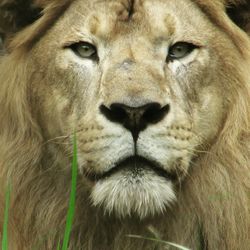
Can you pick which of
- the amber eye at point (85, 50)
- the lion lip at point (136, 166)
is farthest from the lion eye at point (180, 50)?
the lion lip at point (136, 166)

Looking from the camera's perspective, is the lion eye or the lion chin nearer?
the lion chin

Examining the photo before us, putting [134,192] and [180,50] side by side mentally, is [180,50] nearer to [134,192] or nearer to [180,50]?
[180,50]

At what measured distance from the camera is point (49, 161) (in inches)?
177

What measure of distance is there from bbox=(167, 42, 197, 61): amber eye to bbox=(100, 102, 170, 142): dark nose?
0.47m

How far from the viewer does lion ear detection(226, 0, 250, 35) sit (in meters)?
4.56

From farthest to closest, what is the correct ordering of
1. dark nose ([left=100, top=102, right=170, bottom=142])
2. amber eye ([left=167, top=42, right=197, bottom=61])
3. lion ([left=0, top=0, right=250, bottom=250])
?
amber eye ([left=167, top=42, right=197, bottom=61]), lion ([left=0, top=0, right=250, bottom=250]), dark nose ([left=100, top=102, right=170, bottom=142])

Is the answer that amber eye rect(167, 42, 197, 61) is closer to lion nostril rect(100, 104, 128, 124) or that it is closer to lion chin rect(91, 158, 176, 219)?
lion nostril rect(100, 104, 128, 124)

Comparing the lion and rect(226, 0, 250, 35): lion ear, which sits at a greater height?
rect(226, 0, 250, 35): lion ear

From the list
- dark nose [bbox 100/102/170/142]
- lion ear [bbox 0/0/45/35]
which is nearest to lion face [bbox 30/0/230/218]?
dark nose [bbox 100/102/170/142]

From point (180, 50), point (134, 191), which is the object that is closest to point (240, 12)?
point (180, 50)

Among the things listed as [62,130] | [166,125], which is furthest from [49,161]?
[166,125]

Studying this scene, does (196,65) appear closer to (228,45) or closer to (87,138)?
(228,45)

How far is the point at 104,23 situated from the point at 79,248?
1.07 m

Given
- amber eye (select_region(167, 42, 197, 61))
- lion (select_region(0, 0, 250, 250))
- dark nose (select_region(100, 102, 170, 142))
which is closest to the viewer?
dark nose (select_region(100, 102, 170, 142))
